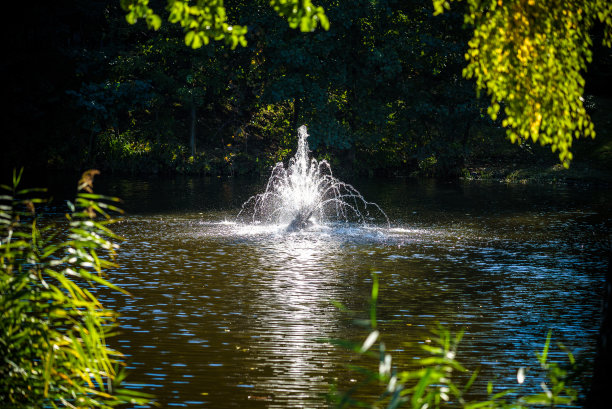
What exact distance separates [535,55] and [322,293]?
6.12m

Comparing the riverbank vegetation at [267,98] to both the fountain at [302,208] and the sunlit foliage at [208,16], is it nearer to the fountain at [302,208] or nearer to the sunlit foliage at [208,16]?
the fountain at [302,208]

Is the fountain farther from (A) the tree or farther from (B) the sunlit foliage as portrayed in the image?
(B) the sunlit foliage

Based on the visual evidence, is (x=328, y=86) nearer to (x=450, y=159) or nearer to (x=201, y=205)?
(x=450, y=159)

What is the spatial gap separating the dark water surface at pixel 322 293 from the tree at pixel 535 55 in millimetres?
2752

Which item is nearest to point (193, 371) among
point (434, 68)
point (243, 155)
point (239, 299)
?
point (239, 299)

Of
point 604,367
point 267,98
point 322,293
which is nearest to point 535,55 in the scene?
point 604,367

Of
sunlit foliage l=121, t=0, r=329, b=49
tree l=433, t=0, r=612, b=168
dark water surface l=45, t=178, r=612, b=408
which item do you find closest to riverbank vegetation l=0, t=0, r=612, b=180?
dark water surface l=45, t=178, r=612, b=408

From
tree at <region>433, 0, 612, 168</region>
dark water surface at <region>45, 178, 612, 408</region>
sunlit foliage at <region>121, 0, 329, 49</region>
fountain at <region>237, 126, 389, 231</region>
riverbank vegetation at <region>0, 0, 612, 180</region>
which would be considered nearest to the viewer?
sunlit foliage at <region>121, 0, 329, 49</region>

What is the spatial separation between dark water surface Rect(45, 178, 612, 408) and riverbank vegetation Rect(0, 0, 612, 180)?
15.0 meters

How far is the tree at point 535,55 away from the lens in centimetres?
725

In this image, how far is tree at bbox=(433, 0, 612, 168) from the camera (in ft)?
23.8

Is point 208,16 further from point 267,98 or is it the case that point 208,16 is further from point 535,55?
point 267,98

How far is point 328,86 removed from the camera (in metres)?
40.5

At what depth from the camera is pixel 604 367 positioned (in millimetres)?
5738
